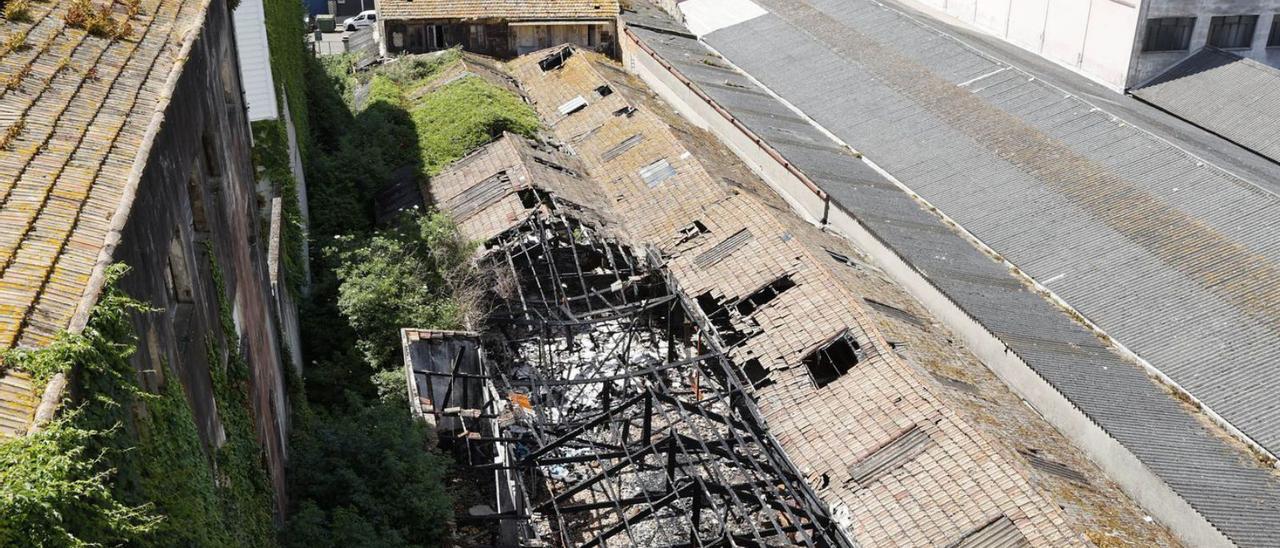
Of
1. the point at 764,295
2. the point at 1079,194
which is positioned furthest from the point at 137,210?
the point at 1079,194

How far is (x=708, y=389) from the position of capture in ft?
81.2

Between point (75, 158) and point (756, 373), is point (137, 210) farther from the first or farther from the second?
point (756, 373)

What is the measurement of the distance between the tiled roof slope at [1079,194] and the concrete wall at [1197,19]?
15.1 feet

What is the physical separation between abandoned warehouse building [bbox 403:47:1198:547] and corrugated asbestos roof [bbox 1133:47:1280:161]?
49.4 feet

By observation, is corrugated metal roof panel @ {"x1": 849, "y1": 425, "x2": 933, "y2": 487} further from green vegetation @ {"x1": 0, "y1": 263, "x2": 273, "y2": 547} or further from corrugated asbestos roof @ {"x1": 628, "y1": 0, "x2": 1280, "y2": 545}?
green vegetation @ {"x1": 0, "y1": 263, "x2": 273, "y2": 547}

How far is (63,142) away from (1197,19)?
37.3 meters

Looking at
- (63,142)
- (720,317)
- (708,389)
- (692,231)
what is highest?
(63,142)

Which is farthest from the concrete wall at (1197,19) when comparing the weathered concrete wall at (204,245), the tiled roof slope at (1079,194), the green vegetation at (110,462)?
the green vegetation at (110,462)

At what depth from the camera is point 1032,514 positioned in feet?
57.7

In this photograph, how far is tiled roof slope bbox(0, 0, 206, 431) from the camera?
9570mm

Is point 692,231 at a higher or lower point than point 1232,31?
lower

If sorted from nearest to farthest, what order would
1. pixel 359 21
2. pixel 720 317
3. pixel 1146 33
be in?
pixel 720 317
pixel 1146 33
pixel 359 21

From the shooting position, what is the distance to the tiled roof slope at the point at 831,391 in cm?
1817

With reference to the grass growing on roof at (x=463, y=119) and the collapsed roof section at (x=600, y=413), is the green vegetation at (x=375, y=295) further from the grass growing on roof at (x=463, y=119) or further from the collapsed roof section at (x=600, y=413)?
the collapsed roof section at (x=600, y=413)
